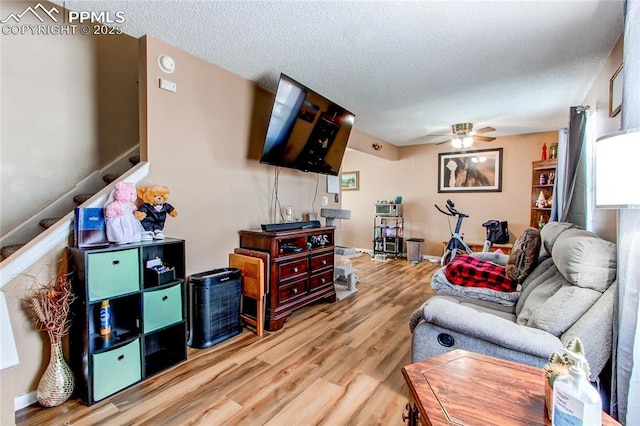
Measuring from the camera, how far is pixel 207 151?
8.62 feet

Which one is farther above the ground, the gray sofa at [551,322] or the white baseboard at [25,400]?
the gray sofa at [551,322]

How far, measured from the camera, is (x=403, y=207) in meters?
6.24

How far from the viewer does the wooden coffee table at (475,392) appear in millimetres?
809

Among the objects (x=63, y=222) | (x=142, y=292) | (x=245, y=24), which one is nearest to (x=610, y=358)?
(x=142, y=292)

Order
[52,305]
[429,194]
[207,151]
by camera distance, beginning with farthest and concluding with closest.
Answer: [429,194] < [207,151] < [52,305]

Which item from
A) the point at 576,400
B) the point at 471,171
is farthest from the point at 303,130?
the point at 471,171

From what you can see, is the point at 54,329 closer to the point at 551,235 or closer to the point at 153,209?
the point at 153,209

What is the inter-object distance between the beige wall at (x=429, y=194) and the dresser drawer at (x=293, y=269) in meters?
3.76

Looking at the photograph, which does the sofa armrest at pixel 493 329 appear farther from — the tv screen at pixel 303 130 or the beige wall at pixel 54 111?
the beige wall at pixel 54 111

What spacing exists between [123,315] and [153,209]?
0.76m

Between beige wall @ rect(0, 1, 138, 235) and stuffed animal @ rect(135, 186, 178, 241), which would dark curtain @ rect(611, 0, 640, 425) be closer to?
stuffed animal @ rect(135, 186, 178, 241)

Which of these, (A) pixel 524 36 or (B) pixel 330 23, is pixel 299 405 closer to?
(B) pixel 330 23

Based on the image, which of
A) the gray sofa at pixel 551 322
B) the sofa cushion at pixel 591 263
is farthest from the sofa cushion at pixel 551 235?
the sofa cushion at pixel 591 263

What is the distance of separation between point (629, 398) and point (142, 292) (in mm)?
2524
